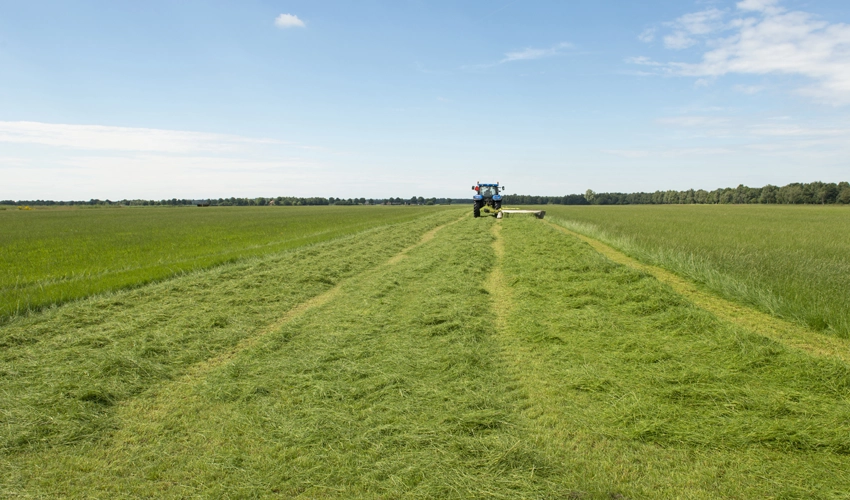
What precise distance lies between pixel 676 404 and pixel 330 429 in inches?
107

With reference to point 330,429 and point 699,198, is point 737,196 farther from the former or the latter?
point 330,429

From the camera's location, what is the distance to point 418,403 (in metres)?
3.48

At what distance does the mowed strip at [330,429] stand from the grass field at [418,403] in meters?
0.01

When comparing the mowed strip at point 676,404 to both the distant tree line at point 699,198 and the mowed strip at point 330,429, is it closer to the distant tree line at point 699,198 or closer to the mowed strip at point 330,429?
the mowed strip at point 330,429

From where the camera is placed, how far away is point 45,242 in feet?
52.0

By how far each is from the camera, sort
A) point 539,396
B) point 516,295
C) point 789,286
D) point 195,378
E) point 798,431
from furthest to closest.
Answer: point 516,295
point 789,286
point 195,378
point 539,396
point 798,431

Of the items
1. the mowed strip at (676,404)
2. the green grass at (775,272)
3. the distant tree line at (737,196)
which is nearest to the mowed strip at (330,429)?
the mowed strip at (676,404)

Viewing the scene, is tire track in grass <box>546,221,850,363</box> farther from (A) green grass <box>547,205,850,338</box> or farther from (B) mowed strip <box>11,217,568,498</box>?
(B) mowed strip <box>11,217,568,498</box>

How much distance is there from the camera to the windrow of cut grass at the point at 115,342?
3363 millimetres

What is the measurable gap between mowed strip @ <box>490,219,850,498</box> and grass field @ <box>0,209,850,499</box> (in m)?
0.02

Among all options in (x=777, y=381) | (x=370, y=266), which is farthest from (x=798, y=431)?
(x=370, y=266)

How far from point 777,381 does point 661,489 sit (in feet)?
7.05

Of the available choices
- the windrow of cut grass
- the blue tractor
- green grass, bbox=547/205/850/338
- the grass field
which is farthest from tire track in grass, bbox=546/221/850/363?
the blue tractor

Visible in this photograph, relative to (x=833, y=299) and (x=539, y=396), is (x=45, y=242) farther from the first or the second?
(x=833, y=299)
